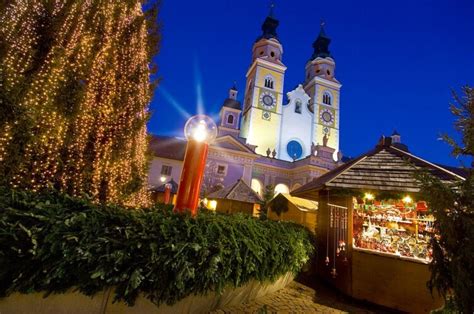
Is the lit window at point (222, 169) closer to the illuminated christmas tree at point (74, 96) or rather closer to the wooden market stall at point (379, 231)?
the wooden market stall at point (379, 231)

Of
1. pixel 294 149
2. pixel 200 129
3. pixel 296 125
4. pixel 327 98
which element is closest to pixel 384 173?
pixel 200 129

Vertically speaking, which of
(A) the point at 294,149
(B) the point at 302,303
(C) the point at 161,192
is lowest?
(B) the point at 302,303

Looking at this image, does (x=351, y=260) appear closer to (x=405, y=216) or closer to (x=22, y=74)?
(x=405, y=216)

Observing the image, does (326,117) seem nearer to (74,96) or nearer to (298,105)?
(298,105)

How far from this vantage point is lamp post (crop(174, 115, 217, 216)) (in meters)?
3.18

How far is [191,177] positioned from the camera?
10.4 feet

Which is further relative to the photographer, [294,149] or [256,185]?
[294,149]

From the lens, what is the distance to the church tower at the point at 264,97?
40.5m

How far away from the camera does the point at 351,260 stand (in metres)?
6.38

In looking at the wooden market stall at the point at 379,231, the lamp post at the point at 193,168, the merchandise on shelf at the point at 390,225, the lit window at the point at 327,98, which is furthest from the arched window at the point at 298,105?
the lamp post at the point at 193,168

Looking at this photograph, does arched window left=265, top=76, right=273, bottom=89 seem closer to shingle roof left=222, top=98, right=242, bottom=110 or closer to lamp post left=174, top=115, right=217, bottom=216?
shingle roof left=222, top=98, right=242, bottom=110

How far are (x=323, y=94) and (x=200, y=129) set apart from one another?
162 ft

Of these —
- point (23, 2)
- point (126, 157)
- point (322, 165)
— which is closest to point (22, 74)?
point (23, 2)

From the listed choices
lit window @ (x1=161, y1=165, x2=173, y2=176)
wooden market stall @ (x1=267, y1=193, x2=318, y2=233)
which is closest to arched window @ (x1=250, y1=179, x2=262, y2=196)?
lit window @ (x1=161, y1=165, x2=173, y2=176)
